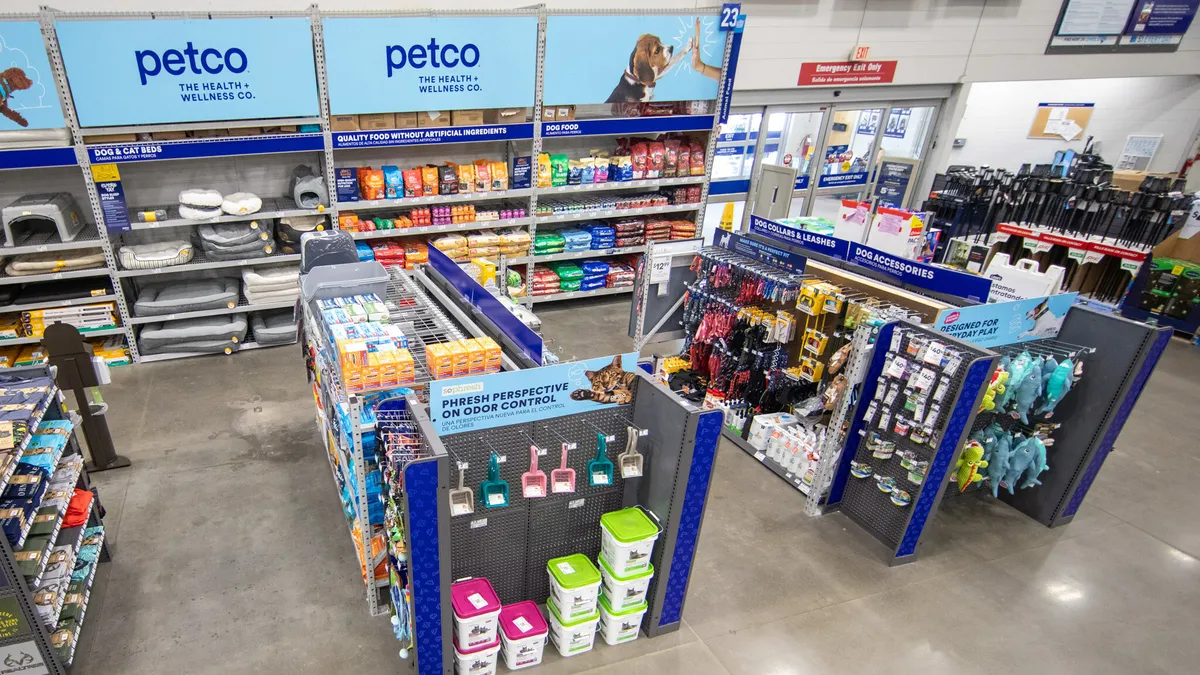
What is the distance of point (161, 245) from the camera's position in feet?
19.4

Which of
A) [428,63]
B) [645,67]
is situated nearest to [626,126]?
[645,67]

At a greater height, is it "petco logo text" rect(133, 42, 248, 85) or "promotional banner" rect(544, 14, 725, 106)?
"promotional banner" rect(544, 14, 725, 106)

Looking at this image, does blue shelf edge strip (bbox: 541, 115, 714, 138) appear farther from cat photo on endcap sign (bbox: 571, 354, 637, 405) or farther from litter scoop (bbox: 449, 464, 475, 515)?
litter scoop (bbox: 449, 464, 475, 515)

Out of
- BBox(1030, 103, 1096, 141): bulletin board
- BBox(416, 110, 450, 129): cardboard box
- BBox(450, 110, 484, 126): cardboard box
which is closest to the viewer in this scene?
BBox(416, 110, 450, 129): cardboard box

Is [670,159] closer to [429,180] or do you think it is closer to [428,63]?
[429,180]

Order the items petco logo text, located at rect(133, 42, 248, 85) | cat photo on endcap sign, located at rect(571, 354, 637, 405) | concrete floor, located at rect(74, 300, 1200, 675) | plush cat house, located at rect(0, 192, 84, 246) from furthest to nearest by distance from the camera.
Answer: plush cat house, located at rect(0, 192, 84, 246) → petco logo text, located at rect(133, 42, 248, 85) → concrete floor, located at rect(74, 300, 1200, 675) → cat photo on endcap sign, located at rect(571, 354, 637, 405)

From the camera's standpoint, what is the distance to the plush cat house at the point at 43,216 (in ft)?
17.0

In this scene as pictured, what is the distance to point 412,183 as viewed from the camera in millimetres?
6500

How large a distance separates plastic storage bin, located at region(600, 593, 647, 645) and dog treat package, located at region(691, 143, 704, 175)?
5.55m

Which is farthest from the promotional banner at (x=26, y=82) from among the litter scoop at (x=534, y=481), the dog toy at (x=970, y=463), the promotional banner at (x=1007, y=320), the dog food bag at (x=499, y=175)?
the dog toy at (x=970, y=463)

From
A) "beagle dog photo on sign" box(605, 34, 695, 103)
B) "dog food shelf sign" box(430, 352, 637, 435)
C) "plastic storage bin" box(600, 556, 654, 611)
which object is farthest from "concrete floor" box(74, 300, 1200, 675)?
"beagle dog photo on sign" box(605, 34, 695, 103)

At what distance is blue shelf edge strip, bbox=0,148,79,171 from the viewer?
495 centimetres

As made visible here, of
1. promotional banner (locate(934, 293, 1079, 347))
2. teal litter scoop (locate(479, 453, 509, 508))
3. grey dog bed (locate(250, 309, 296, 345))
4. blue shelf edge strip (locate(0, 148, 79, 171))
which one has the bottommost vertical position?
grey dog bed (locate(250, 309, 296, 345))

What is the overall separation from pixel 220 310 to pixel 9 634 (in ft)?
12.4
